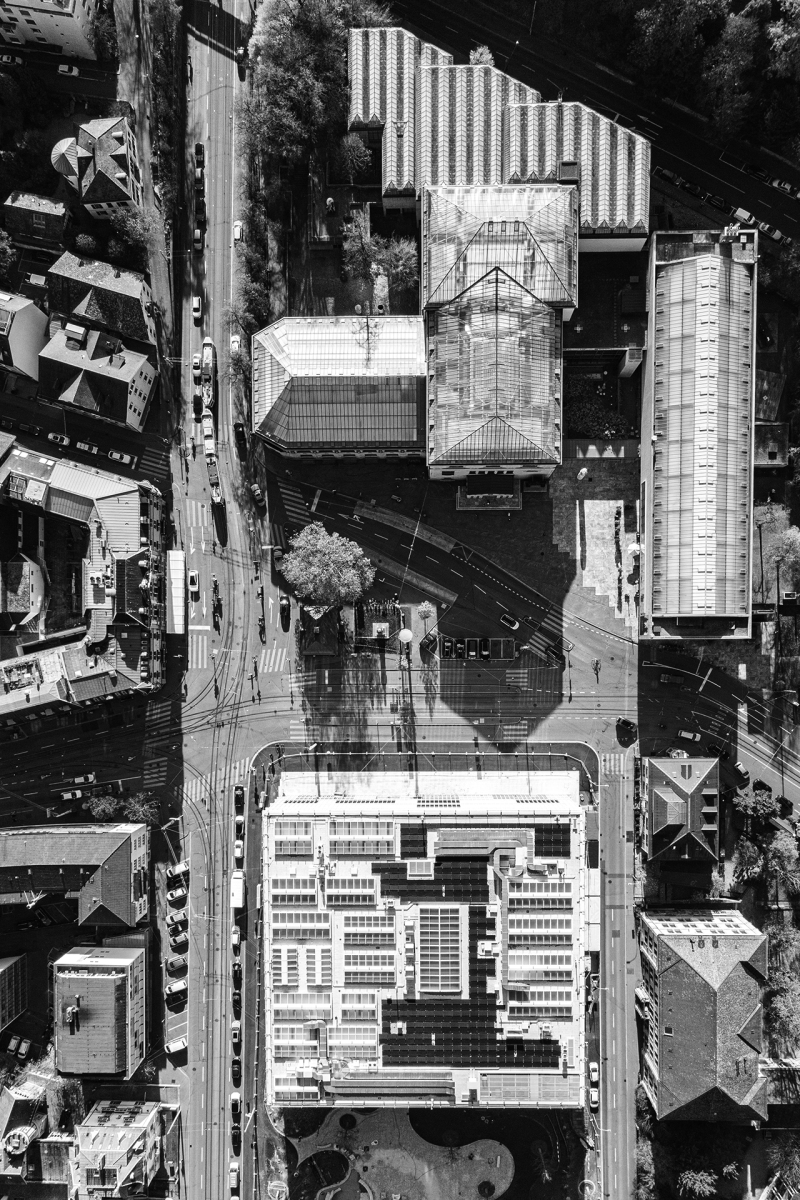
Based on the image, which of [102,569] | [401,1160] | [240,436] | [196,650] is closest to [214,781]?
[196,650]

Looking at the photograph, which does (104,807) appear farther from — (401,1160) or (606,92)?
(606,92)

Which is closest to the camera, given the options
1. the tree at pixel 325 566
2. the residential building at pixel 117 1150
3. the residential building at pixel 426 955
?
the residential building at pixel 426 955

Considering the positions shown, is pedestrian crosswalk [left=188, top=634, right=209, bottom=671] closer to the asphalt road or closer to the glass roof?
the glass roof

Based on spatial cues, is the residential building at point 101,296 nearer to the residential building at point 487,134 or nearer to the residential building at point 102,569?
the residential building at point 102,569

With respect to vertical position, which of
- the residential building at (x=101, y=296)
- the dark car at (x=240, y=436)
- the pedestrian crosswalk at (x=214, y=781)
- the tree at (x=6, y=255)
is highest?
the tree at (x=6, y=255)

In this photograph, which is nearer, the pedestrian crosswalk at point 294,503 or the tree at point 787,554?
the tree at point 787,554

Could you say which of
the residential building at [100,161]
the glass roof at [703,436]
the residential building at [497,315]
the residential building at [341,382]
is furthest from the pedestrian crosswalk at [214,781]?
the residential building at [100,161]
